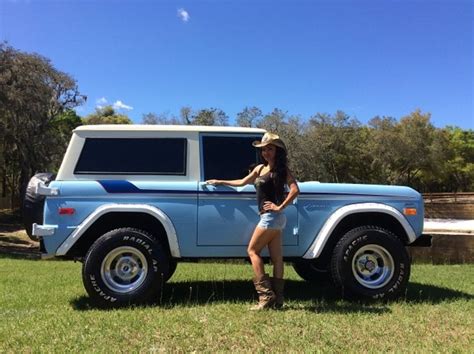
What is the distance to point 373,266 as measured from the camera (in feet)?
20.2

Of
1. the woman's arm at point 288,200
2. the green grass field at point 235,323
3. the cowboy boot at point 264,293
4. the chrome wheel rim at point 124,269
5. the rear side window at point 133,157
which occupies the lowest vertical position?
the green grass field at point 235,323

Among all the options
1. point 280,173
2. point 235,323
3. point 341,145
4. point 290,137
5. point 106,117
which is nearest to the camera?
point 235,323

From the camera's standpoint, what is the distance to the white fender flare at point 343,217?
19.6ft

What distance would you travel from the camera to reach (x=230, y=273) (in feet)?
28.8

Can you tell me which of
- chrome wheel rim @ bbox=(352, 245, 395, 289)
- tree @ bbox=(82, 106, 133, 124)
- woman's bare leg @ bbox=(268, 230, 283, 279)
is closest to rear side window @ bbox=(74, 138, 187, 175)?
woman's bare leg @ bbox=(268, 230, 283, 279)

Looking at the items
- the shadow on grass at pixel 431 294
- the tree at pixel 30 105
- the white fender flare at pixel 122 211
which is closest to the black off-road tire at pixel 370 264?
the shadow on grass at pixel 431 294

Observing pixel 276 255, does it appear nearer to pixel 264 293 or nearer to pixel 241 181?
pixel 264 293

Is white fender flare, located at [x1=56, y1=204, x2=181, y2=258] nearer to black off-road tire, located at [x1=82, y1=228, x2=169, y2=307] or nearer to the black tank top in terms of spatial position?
black off-road tire, located at [x1=82, y1=228, x2=169, y2=307]

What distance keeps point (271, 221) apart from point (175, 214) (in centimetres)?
109

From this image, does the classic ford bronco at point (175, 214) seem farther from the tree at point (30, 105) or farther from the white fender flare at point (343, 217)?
the tree at point (30, 105)

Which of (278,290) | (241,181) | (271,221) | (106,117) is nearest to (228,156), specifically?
(241,181)

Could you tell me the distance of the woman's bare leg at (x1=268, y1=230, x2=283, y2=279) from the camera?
5.70 meters

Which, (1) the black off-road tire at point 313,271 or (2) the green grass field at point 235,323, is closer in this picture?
(2) the green grass field at point 235,323

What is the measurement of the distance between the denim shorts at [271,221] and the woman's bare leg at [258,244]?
0.04 metres
